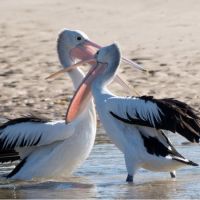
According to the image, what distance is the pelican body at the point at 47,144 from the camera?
881 centimetres

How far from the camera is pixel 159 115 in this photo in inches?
326

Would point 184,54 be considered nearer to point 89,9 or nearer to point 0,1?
point 89,9

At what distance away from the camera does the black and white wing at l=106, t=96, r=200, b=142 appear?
8.23m

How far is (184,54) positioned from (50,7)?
331 centimetres

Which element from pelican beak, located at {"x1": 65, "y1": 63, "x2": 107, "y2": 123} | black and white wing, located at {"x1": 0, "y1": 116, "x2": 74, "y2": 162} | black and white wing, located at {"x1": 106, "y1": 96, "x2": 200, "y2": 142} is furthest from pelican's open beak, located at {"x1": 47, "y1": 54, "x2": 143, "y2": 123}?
black and white wing, located at {"x1": 106, "y1": 96, "x2": 200, "y2": 142}

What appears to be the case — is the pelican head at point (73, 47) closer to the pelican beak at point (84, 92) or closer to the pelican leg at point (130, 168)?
the pelican beak at point (84, 92)

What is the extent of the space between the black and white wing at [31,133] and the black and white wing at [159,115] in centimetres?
57

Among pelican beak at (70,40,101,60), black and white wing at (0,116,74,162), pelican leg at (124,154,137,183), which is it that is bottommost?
pelican leg at (124,154,137,183)

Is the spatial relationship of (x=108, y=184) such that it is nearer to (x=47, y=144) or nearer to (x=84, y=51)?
(x=47, y=144)

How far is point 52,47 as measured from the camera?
14.4 metres

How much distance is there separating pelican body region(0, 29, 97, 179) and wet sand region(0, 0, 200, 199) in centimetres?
19

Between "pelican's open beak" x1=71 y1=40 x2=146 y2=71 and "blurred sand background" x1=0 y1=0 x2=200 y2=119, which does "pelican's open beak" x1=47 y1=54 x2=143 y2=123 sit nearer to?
"pelican's open beak" x1=71 y1=40 x2=146 y2=71

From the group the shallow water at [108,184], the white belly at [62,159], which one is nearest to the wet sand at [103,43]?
the shallow water at [108,184]

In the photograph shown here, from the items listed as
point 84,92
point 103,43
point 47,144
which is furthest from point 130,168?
point 103,43
